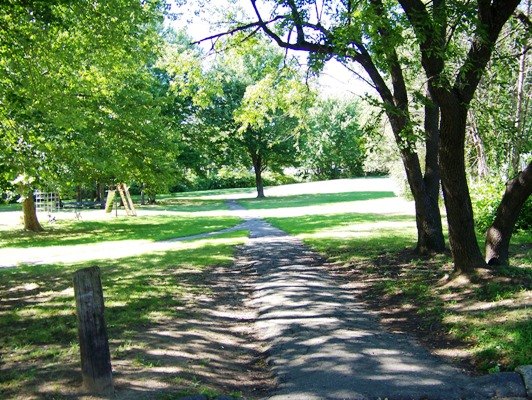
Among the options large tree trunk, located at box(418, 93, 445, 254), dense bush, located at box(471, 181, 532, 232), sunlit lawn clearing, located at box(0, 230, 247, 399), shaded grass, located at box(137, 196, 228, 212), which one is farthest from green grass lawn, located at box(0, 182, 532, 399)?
shaded grass, located at box(137, 196, 228, 212)

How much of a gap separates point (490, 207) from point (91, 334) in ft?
44.2

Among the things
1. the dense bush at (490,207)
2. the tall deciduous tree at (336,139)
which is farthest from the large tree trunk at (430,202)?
the tall deciduous tree at (336,139)

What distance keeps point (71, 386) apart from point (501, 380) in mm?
4217

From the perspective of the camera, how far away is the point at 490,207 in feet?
49.2

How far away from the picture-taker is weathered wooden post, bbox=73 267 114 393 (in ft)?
15.2

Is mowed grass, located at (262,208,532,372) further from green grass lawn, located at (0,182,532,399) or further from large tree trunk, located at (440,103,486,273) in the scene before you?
large tree trunk, located at (440,103,486,273)

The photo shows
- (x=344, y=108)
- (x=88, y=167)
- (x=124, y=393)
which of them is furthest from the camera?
(x=344, y=108)

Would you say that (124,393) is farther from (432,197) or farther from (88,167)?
(88,167)

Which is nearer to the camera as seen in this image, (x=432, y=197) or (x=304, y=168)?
(x=432, y=197)

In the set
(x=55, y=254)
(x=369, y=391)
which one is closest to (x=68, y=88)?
(x=55, y=254)

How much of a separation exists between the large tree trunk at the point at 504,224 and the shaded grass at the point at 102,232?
42.9 ft

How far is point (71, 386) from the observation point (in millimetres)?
4805

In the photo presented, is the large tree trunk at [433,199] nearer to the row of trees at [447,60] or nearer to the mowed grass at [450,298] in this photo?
the mowed grass at [450,298]

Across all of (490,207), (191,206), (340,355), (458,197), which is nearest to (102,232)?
(490,207)
